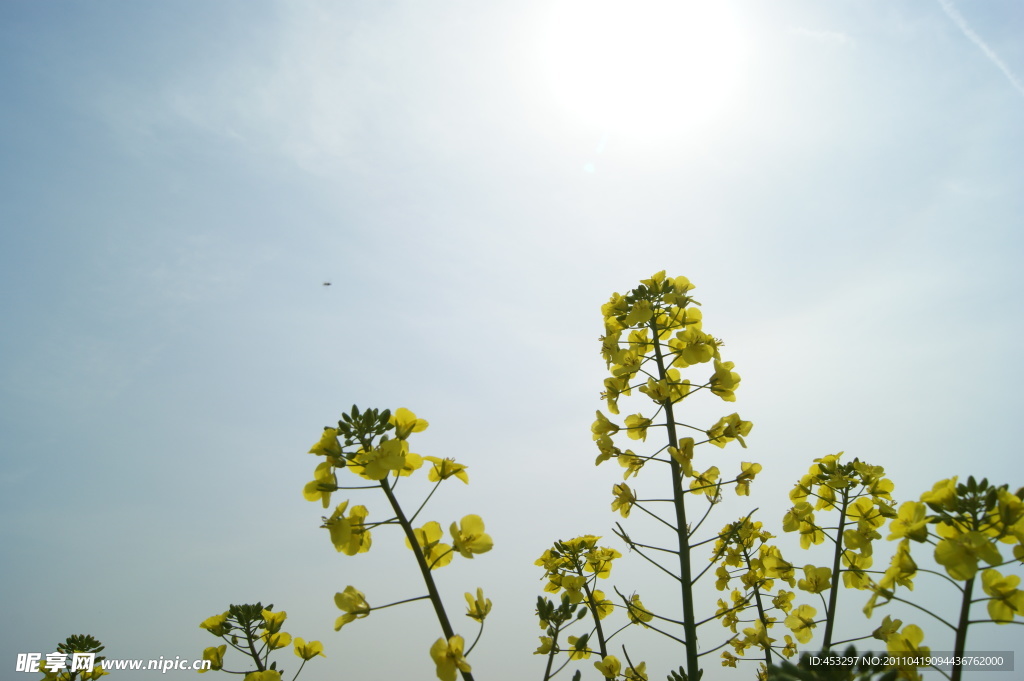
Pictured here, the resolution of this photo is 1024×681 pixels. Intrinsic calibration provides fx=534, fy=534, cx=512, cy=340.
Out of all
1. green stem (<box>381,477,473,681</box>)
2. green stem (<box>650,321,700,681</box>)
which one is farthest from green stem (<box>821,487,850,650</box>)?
green stem (<box>381,477,473,681</box>)

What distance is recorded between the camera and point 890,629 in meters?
3.48

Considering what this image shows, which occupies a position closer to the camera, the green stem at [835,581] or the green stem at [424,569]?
the green stem at [424,569]

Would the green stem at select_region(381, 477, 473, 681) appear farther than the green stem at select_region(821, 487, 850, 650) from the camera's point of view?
No

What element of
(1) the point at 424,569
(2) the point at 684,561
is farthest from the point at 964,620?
(1) the point at 424,569

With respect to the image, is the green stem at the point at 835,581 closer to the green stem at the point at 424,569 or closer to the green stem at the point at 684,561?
the green stem at the point at 684,561

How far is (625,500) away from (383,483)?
2088 millimetres

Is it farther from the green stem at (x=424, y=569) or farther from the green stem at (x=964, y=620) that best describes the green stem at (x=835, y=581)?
the green stem at (x=424, y=569)

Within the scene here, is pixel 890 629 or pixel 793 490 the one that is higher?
pixel 793 490

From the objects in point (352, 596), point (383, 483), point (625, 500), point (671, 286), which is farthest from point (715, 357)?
point (352, 596)

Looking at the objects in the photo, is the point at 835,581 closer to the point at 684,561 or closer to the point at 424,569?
the point at 684,561

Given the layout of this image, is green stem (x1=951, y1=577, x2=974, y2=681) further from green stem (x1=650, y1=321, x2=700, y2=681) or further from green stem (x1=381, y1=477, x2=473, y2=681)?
green stem (x1=381, y1=477, x2=473, y2=681)

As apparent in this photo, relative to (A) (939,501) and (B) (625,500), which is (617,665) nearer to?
(B) (625,500)

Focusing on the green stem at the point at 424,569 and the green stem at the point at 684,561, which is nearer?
the green stem at the point at 424,569

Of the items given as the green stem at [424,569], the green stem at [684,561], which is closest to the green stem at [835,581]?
the green stem at [684,561]
